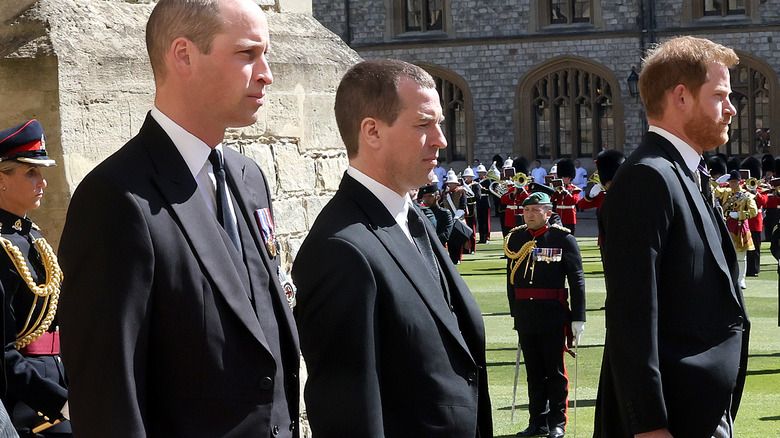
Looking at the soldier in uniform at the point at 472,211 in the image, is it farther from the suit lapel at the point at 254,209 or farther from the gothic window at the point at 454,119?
the suit lapel at the point at 254,209

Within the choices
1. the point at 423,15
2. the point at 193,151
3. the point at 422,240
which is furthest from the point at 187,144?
the point at 423,15

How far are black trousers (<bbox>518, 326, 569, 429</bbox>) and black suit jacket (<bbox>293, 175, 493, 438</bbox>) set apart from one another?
458cm

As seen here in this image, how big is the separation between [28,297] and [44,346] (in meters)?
0.18

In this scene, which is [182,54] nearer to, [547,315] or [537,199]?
[547,315]

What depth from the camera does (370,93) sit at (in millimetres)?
→ 2918

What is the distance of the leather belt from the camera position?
395 centimetres

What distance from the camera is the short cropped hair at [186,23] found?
8.19 feet

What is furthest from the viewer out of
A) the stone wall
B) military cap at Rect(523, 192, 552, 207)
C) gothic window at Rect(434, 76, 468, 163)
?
gothic window at Rect(434, 76, 468, 163)

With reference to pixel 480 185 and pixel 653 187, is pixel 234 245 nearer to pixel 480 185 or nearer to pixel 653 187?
pixel 653 187

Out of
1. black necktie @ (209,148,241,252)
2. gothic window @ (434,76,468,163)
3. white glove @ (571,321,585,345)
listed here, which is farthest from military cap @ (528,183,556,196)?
gothic window @ (434,76,468,163)

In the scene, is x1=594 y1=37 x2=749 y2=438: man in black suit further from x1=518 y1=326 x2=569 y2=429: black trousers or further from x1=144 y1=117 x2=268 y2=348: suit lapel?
x1=518 y1=326 x2=569 y2=429: black trousers

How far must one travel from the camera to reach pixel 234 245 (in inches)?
99.5

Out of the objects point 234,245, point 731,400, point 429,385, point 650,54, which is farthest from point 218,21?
point 731,400

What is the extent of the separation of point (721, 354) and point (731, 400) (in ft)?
0.84
